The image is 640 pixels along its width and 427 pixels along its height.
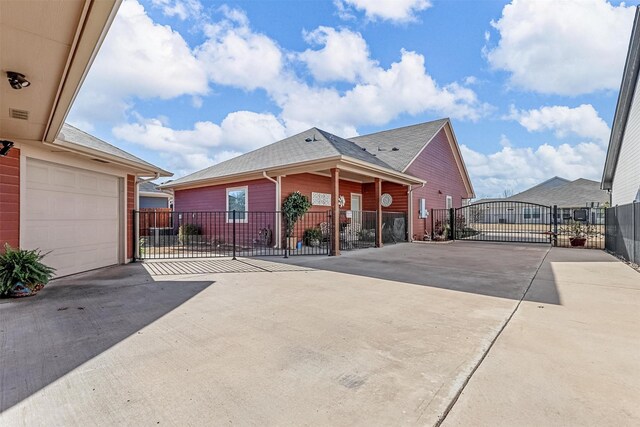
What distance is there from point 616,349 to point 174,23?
1088 centimetres

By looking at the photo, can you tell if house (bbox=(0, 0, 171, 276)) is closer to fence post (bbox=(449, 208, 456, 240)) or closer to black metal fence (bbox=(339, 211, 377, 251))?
black metal fence (bbox=(339, 211, 377, 251))

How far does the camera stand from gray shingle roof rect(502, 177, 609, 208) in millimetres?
27562

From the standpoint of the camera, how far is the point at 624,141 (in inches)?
446

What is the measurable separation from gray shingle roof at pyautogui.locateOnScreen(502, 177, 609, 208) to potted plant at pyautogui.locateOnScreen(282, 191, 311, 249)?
1138 inches

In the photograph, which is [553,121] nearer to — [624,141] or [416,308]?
[624,141]

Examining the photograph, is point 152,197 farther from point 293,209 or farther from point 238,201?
point 293,209

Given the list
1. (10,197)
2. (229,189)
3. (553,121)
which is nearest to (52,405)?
(10,197)

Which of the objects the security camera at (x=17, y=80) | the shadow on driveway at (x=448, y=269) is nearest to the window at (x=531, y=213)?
the shadow on driveway at (x=448, y=269)

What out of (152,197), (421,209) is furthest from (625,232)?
(152,197)

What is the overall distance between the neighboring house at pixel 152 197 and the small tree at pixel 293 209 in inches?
528

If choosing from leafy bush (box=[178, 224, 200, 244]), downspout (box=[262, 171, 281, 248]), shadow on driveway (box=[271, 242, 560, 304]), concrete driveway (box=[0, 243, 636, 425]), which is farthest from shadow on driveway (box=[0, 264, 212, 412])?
leafy bush (box=[178, 224, 200, 244])

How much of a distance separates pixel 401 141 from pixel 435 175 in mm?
2699

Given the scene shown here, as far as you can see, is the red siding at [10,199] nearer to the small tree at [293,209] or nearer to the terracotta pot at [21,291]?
the terracotta pot at [21,291]

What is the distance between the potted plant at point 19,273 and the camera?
4.60 meters
